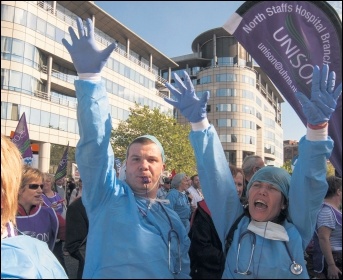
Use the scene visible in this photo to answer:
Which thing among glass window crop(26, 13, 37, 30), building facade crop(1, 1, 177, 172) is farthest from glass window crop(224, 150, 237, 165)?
glass window crop(26, 13, 37, 30)

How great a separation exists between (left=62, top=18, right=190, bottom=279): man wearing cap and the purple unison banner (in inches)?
37.0

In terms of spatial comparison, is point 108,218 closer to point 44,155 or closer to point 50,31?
point 44,155

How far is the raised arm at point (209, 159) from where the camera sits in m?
1.99

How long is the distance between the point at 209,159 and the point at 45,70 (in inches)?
1208

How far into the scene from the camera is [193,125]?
2.04 m

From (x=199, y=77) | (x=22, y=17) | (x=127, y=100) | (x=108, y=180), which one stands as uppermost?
(x=199, y=77)

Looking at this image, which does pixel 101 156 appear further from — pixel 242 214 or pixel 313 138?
pixel 313 138

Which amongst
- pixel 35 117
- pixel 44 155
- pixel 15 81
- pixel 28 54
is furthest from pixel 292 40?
pixel 44 155

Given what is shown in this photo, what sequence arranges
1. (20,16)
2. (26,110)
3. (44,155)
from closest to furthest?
1. (20,16)
2. (26,110)
3. (44,155)

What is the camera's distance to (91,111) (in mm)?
1854

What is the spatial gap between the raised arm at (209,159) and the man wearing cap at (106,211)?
0.99 ft

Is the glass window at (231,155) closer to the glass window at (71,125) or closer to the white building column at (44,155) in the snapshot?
the glass window at (71,125)

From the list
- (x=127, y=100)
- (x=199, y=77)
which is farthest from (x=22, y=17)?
(x=199, y=77)

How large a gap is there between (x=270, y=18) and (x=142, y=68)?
38777mm
